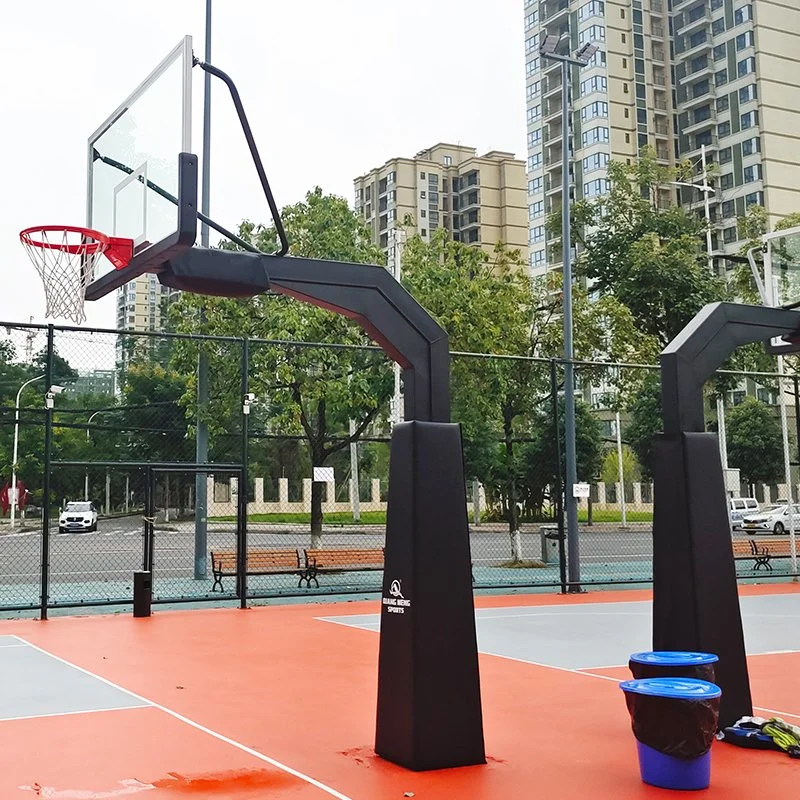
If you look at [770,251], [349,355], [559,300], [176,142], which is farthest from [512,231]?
[176,142]

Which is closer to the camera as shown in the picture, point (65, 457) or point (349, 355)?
point (65, 457)

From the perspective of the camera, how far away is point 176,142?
698 centimetres

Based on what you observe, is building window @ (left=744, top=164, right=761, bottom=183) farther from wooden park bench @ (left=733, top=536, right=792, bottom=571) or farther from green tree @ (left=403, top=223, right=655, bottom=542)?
wooden park bench @ (left=733, top=536, right=792, bottom=571)

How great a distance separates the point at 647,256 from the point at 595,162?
48005mm

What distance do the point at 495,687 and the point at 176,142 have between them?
516 cm

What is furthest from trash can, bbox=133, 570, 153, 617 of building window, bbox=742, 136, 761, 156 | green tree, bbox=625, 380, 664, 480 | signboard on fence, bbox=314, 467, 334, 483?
building window, bbox=742, 136, 761, 156

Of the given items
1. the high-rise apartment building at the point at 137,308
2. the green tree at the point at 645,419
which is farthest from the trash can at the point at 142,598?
the green tree at the point at 645,419

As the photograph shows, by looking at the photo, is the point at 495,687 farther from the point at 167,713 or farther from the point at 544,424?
the point at 544,424

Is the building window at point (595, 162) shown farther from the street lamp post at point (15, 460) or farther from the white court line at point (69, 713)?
the white court line at point (69, 713)

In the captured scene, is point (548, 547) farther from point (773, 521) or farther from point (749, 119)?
point (749, 119)

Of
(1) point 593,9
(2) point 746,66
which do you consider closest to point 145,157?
(2) point 746,66

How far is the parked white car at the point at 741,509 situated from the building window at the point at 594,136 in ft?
116

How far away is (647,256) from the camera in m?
29.7

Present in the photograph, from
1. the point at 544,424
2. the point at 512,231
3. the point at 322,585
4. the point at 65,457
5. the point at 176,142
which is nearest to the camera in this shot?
the point at 176,142
